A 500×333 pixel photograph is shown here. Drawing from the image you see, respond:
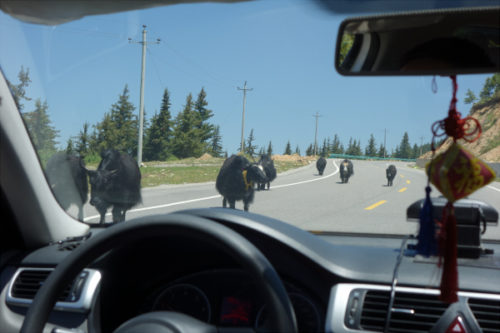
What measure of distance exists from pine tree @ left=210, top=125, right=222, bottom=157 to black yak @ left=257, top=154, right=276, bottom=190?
0.35 meters

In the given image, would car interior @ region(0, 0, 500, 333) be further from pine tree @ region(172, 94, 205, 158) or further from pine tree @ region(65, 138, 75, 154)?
pine tree @ region(172, 94, 205, 158)

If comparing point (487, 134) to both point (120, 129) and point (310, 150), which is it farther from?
point (120, 129)

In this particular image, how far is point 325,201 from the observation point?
503 centimetres

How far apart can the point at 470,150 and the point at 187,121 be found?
2.35m

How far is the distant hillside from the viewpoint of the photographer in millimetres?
1924

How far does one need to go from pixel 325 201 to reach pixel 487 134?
2737 millimetres

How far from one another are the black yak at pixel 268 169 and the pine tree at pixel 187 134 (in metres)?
0.49

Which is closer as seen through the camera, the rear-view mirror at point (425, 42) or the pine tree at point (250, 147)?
the rear-view mirror at point (425, 42)

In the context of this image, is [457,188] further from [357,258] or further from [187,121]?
[187,121]

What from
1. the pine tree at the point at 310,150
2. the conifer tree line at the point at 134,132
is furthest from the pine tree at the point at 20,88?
the pine tree at the point at 310,150

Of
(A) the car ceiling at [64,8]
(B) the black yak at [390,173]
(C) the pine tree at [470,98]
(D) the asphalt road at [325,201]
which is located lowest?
(D) the asphalt road at [325,201]

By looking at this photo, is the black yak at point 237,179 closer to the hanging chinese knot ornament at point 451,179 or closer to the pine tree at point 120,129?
the pine tree at point 120,129

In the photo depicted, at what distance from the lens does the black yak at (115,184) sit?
415 cm

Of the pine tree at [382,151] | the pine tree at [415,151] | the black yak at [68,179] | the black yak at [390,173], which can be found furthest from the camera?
the black yak at [390,173]
